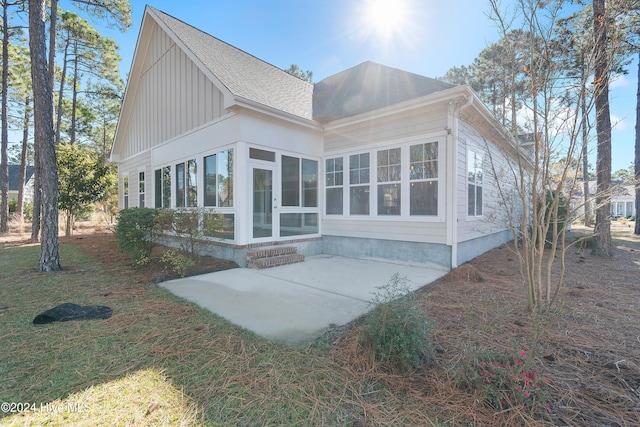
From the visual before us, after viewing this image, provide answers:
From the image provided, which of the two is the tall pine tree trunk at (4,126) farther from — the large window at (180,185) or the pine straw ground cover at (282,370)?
the pine straw ground cover at (282,370)

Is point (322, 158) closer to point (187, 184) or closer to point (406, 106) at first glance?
point (406, 106)

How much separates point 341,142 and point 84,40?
1587 centimetres

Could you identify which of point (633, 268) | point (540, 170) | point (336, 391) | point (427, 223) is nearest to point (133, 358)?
point (336, 391)

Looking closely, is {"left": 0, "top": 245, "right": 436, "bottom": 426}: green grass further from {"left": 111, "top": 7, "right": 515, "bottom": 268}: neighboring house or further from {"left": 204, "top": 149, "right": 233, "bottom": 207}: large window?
{"left": 204, "top": 149, "right": 233, "bottom": 207}: large window

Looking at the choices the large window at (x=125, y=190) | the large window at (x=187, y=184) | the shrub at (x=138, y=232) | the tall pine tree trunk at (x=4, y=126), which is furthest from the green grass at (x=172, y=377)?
the tall pine tree trunk at (x=4, y=126)

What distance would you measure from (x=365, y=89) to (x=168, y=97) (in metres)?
6.41

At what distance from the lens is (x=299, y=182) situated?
7887 mm

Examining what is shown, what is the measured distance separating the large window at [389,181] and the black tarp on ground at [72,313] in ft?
18.8

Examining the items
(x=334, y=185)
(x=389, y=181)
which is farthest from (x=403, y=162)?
(x=334, y=185)

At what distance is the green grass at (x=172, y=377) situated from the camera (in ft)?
6.13

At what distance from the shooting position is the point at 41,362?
8.04 feet

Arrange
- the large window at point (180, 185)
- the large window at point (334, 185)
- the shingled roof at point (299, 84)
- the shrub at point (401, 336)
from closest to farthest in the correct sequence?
the shrub at point (401, 336) → the shingled roof at point (299, 84) → the large window at point (334, 185) → the large window at point (180, 185)

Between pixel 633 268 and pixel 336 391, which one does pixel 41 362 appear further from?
pixel 633 268

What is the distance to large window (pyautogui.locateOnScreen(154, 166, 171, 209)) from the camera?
966 cm
